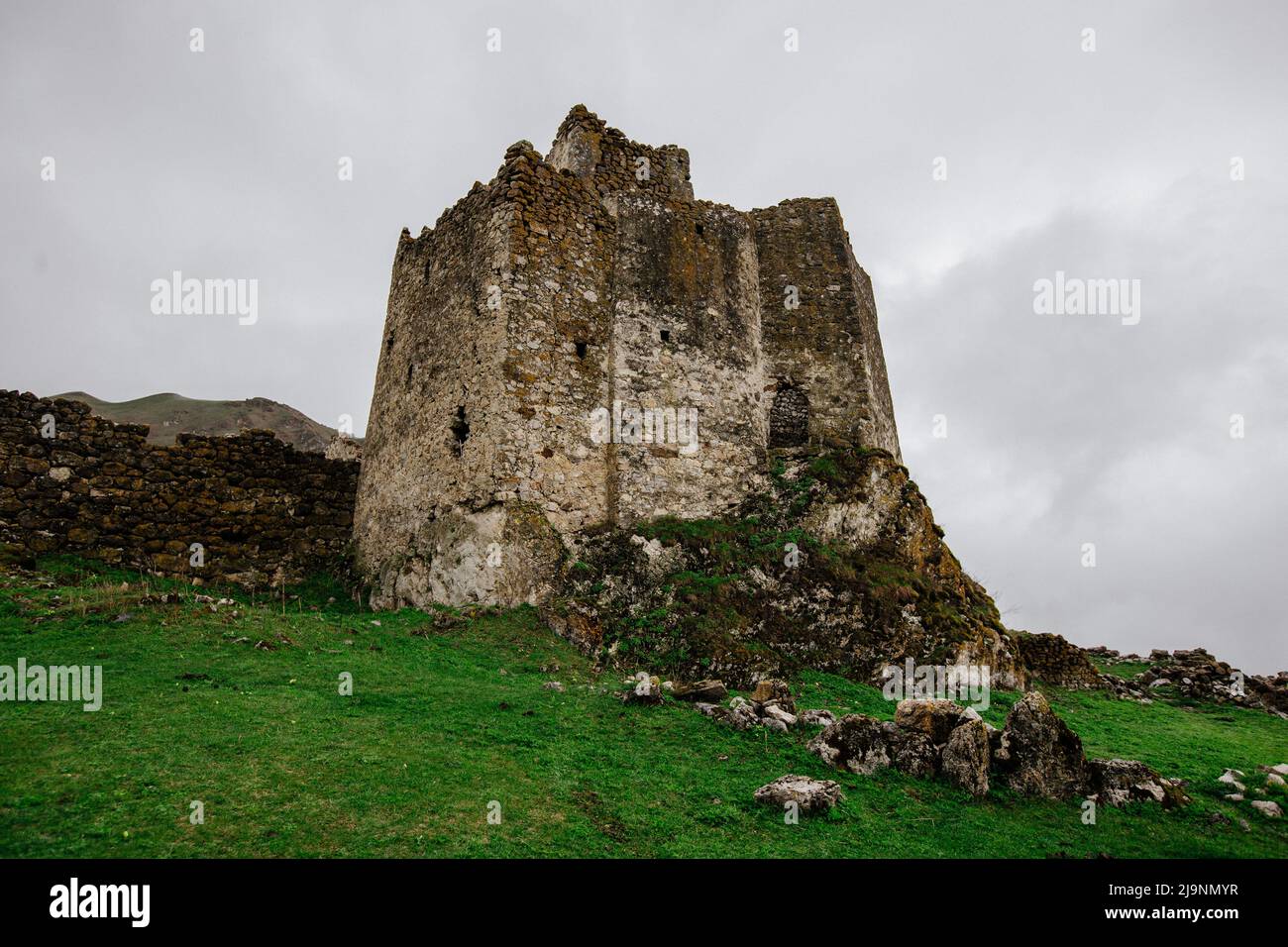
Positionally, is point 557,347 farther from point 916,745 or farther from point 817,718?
point 916,745

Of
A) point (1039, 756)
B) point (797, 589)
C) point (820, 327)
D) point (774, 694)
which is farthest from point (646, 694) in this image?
point (820, 327)

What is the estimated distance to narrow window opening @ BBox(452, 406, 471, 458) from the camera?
1429 centimetres

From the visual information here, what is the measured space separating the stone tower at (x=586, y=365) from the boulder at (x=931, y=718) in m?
6.78

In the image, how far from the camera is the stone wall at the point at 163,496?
47.0 feet

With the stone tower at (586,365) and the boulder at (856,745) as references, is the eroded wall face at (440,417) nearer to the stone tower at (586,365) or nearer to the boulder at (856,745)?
the stone tower at (586,365)

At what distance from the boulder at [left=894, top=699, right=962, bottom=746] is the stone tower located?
6776 mm

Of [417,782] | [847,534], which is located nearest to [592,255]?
[847,534]

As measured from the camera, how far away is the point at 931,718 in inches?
325

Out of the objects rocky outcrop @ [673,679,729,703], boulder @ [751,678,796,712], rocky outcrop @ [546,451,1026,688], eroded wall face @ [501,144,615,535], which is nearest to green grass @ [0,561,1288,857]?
rocky outcrop @ [673,679,729,703]

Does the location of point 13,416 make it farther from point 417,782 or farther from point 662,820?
point 662,820

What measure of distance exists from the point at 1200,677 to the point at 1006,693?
7512 mm

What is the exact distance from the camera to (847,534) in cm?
1475

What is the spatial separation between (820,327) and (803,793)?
13379 millimetres

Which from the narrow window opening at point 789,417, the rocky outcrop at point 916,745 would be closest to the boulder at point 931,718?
the rocky outcrop at point 916,745
